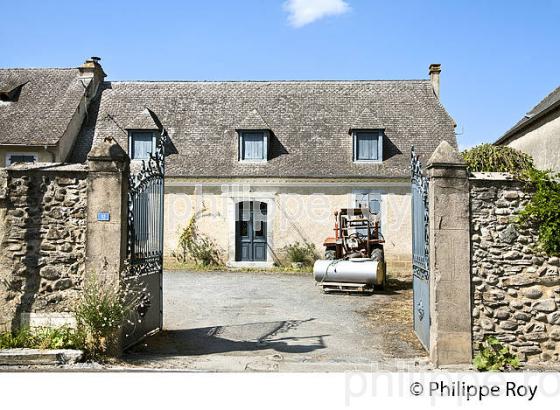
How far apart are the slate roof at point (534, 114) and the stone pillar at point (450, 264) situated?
10791mm

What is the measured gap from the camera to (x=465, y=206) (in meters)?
6.99

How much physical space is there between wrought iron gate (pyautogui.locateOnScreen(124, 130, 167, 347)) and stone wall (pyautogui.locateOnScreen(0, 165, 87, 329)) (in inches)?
26.1

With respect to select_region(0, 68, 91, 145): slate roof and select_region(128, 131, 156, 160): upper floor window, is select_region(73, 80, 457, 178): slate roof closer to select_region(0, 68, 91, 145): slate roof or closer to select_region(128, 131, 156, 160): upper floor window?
select_region(128, 131, 156, 160): upper floor window

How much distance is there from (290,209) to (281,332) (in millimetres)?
9813

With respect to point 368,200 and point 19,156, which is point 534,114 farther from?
point 19,156

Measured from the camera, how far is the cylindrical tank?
13.0 metres

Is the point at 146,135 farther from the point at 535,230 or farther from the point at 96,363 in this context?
the point at 535,230

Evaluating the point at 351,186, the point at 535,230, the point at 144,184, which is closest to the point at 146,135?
the point at 351,186

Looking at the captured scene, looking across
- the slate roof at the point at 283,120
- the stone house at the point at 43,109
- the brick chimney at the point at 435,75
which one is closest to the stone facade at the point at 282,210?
the slate roof at the point at 283,120

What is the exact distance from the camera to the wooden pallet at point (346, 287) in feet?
43.2

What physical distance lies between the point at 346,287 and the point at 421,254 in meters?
5.54

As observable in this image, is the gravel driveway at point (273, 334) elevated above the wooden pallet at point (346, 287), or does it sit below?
below

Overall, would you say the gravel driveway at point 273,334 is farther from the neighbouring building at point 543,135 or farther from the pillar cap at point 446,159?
the neighbouring building at point 543,135

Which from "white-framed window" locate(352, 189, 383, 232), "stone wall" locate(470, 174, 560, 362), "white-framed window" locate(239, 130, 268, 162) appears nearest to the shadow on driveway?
"stone wall" locate(470, 174, 560, 362)
